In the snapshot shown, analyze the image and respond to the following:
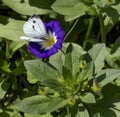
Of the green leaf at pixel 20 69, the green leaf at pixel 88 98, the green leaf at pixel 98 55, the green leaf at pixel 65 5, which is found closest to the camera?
the green leaf at pixel 88 98

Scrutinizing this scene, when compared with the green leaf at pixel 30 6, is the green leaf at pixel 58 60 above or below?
below

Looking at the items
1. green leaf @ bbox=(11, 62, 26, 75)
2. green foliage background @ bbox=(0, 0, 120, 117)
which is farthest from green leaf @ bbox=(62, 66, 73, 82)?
green leaf @ bbox=(11, 62, 26, 75)

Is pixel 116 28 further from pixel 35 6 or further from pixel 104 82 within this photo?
pixel 104 82

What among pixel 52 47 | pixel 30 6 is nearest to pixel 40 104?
pixel 52 47

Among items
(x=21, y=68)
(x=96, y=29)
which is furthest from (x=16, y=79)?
(x=96, y=29)

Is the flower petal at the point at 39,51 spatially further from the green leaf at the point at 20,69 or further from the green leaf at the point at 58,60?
the green leaf at the point at 20,69

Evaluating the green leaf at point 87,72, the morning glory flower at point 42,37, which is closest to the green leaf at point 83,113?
the green leaf at point 87,72
